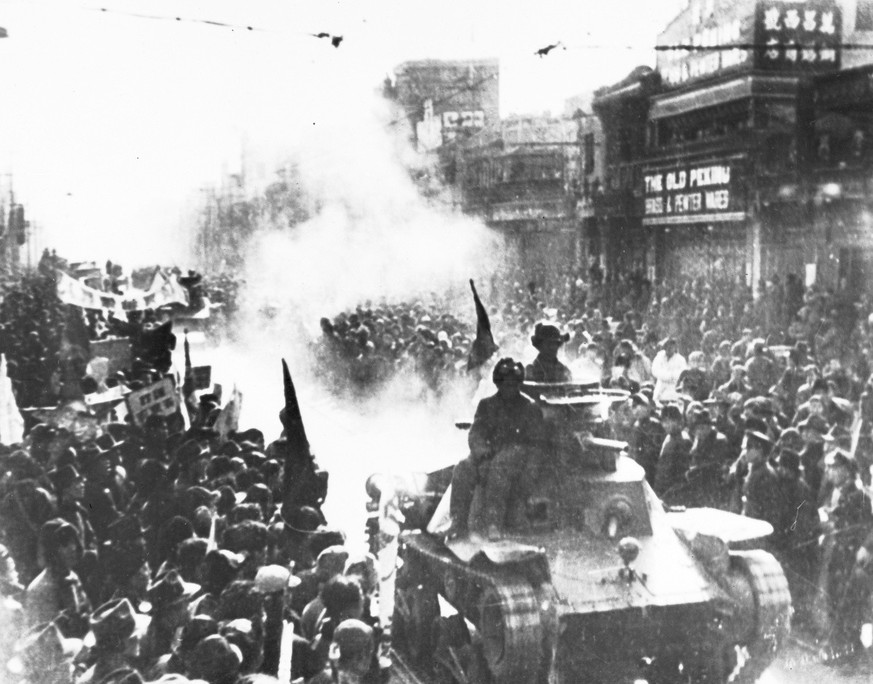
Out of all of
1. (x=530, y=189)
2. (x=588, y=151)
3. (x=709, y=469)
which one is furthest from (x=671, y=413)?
(x=588, y=151)

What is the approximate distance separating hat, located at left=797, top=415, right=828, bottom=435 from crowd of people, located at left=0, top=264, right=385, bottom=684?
3804 mm

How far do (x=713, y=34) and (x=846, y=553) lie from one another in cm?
1447

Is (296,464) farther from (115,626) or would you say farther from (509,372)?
(115,626)

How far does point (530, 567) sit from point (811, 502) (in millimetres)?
2802

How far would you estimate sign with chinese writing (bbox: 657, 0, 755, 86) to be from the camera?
728 inches

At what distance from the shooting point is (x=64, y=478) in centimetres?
745

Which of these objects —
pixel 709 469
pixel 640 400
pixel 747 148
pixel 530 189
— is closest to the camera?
pixel 709 469

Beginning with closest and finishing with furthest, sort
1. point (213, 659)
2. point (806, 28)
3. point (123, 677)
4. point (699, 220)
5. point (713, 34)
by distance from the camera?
point (123, 677) → point (213, 659) → point (806, 28) → point (713, 34) → point (699, 220)

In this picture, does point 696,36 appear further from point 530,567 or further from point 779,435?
point 530,567

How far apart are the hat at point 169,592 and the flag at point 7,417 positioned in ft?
13.9

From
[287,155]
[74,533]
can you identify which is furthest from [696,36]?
[74,533]

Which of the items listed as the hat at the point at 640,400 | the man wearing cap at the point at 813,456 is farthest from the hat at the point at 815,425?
the hat at the point at 640,400

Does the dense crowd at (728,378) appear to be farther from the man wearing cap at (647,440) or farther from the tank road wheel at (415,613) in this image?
the tank road wheel at (415,613)

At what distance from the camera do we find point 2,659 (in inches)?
198
